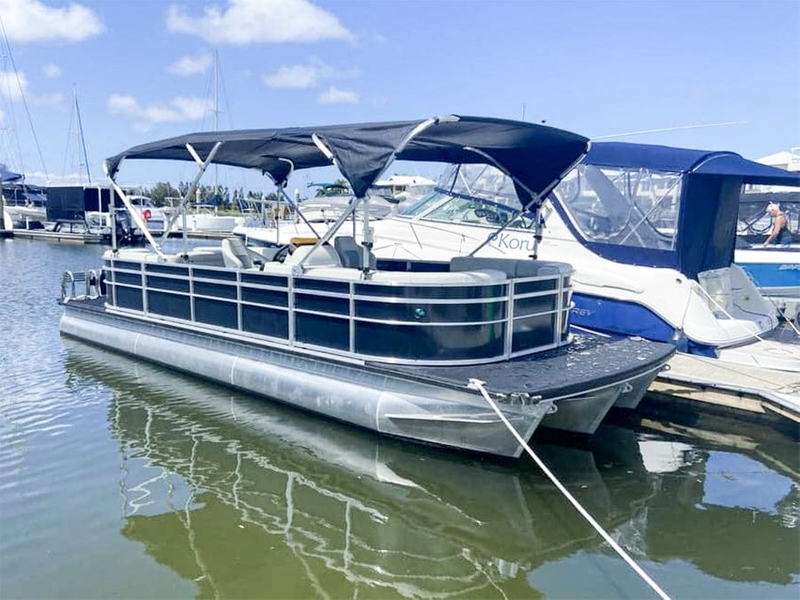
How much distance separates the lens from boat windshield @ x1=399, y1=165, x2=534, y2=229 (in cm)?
1179

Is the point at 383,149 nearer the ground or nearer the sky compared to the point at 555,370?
nearer the sky

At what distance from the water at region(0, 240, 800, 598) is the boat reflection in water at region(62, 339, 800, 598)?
2cm

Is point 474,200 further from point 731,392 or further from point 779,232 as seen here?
point 779,232

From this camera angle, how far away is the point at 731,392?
782cm

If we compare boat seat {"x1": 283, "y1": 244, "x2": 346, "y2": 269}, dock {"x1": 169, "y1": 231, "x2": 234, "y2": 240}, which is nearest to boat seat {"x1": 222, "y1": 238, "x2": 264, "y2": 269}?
boat seat {"x1": 283, "y1": 244, "x2": 346, "y2": 269}

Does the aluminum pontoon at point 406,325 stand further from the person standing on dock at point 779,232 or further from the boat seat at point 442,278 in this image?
the person standing on dock at point 779,232

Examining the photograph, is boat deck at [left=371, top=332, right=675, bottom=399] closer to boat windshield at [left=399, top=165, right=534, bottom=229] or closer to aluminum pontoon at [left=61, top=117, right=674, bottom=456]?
aluminum pontoon at [left=61, top=117, right=674, bottom=456]

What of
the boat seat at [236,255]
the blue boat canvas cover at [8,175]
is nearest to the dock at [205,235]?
the blue boat canvas cover at [8,175]

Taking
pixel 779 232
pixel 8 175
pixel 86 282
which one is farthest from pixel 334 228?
pixel 8 175

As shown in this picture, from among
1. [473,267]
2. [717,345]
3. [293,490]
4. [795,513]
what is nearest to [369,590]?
[293,490]

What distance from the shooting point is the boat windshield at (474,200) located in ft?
38.7

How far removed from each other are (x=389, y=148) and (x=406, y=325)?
175cm

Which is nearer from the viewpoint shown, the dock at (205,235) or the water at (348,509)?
the water at (348,509)

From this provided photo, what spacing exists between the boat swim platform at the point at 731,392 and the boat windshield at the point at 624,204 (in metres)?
2.16
